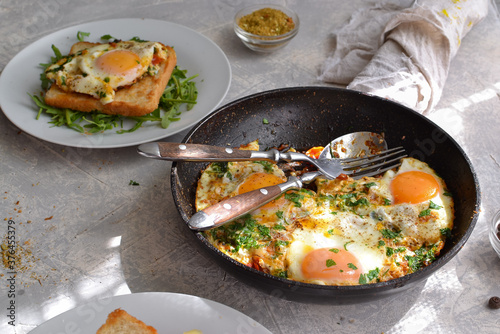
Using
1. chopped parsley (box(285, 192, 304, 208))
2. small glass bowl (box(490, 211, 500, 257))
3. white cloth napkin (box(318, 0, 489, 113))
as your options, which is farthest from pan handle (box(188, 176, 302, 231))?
white cloth napkin (box(318, 0, 489, 113))

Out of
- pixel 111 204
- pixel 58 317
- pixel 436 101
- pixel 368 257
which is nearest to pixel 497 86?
pixel 436 101

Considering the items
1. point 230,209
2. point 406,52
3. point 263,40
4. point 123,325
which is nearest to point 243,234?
point 230,209

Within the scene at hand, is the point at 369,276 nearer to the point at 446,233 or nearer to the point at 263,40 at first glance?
the point at 446,233

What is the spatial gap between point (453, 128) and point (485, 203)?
623mm

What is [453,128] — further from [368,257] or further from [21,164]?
[21,164]

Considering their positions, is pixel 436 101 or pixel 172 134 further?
pixel 436 101

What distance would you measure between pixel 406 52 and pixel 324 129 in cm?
96

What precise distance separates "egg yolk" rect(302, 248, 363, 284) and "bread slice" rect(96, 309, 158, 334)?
601 mm

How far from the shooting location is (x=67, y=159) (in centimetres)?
257

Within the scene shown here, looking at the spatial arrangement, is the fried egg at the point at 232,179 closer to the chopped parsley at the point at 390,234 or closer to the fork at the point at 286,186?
the fork at the point at 286,186

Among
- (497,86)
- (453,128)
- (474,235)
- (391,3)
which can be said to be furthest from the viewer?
(391,3)

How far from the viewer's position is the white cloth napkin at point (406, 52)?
2.91 meters

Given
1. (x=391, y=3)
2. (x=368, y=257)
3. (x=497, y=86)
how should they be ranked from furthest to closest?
(x=391, y=3) < (x=497, y=86) < (x=368, y=257)

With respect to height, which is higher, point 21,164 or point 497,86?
point 497,86
